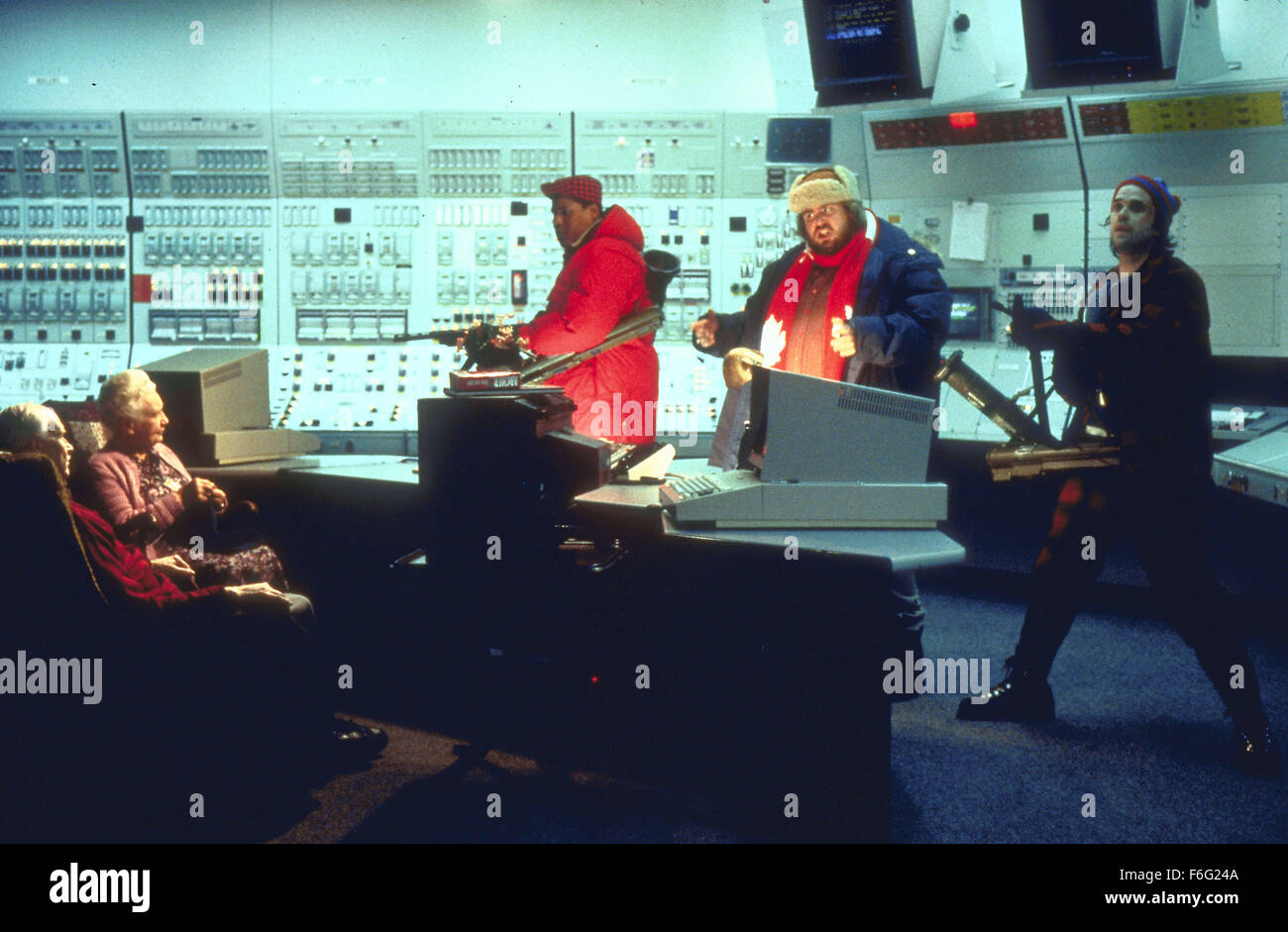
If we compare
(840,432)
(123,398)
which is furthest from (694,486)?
(123,398)

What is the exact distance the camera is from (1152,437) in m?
2.85

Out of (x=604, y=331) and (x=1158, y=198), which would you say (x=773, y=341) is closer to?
(x=604, y=331)

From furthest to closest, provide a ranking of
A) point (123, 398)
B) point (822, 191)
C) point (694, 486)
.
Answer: point (822, 191)
point (123, 398)
point (694, 486)

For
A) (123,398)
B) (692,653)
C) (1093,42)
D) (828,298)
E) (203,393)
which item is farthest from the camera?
(1093,42)

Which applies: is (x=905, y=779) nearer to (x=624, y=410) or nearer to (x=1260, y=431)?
(x=624, y=410)

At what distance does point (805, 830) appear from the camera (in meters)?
2.23

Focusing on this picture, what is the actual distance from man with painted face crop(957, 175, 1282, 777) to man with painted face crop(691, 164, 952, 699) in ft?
1.00

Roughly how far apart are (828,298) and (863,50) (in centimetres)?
213

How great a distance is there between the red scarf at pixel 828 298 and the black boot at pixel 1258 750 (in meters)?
1.41

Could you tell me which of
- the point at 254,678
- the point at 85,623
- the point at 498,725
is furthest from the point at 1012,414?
the point at 85,623

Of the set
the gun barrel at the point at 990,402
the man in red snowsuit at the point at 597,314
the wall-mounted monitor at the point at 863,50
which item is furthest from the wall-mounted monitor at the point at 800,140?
the gun barrel at the point at 990,402

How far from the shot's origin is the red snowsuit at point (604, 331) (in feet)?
11.5

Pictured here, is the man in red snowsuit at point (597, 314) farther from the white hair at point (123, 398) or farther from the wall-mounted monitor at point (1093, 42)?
the wall-mounted monitor at point (1093, 42)
